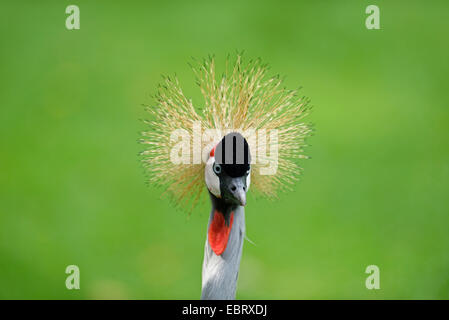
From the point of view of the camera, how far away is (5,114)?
14.4 ft

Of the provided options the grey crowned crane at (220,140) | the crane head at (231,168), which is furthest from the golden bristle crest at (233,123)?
the crane head at (231,168)

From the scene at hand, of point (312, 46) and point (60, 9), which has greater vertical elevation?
point (60, 9)

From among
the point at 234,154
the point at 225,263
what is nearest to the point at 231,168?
the point at 234,154

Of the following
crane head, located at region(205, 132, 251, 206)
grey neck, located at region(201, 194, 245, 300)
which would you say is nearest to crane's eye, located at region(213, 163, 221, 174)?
crane head, located at region(205, 132, 251, 206)

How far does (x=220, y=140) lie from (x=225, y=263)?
1.06ft

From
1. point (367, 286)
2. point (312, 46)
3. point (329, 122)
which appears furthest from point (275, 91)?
point (312, 46)

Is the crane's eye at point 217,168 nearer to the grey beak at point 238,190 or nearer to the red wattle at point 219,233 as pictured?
the grey beak at point 238,190

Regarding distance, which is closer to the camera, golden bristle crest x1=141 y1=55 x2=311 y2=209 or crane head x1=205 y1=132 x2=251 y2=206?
crane head x1=205 y1=132 x2=251 y2=206

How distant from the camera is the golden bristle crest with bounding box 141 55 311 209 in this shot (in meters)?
1.43

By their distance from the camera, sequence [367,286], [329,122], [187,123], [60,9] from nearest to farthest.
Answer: [187,123], [367,286], [329,122], [60,9]

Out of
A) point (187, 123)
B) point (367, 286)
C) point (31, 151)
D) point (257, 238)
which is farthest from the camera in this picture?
point (31, 151)

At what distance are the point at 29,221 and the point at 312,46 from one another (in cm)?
303

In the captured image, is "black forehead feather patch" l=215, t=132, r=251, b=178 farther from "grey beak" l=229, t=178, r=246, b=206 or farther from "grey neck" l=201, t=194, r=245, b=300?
"grey neck" l=201, t=194, r=245, b=300

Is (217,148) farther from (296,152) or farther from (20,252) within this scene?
(20,252)
